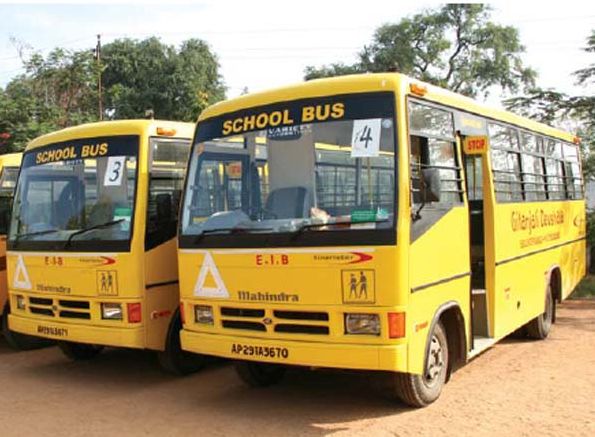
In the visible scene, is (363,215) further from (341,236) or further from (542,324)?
(542,324)

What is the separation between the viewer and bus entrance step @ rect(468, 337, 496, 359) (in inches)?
244

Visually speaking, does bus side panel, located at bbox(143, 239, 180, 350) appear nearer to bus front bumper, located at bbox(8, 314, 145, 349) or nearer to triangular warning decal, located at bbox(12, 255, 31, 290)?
bus front bumper, located at bbox(8, 314, 145, 349)

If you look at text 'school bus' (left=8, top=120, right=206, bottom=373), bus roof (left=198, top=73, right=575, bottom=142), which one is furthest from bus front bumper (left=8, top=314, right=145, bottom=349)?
bus roof (left=198, top=73, right=575, bottom=142)

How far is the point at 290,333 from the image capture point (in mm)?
5273

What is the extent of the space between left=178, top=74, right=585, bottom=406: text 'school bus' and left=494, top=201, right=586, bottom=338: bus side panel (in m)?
0.14

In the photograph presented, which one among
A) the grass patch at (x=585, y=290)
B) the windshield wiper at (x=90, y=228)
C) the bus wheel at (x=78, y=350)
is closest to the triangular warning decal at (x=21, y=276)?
the windshield wiper at (x=90, y=228)

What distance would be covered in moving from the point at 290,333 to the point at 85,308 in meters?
2.49

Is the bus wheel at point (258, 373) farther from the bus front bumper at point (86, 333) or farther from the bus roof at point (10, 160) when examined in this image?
the bus roof at point (10, 160)

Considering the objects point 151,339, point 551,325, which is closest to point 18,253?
point 151,339

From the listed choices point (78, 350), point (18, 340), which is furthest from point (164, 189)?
point (18, 340)

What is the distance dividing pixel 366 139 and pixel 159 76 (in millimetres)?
25105

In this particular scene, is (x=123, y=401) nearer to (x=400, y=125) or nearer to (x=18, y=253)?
(x=18, y=253)

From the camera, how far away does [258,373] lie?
21.1 feet

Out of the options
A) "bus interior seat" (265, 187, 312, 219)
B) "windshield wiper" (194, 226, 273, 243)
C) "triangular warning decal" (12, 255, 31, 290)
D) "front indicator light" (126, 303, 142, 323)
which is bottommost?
"front indicator light" (126, 303, 142, 323)
